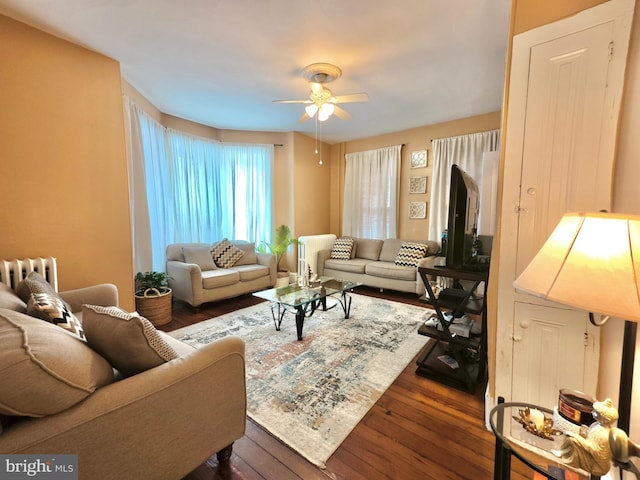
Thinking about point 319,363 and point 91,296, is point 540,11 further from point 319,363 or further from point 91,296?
point 91,296

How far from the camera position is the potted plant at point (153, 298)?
293 centimetres

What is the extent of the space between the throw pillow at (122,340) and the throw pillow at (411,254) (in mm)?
3590

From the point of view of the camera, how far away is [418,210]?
182 inches

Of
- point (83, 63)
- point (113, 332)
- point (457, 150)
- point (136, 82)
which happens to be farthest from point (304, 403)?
point (457, 150)

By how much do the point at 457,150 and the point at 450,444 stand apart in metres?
3.90

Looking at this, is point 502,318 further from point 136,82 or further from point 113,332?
point 136,82

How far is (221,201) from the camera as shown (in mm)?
4574

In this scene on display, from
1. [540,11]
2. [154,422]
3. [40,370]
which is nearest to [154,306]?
[154,422]

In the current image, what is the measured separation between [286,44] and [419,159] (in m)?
3.09

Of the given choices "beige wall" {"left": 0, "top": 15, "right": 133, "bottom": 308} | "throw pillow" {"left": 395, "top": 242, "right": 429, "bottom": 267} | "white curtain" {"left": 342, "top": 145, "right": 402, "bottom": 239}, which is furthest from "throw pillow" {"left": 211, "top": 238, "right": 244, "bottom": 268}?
"throw pillow" {"left": 395, "top": 242, "right": 429, "bottom": 267}

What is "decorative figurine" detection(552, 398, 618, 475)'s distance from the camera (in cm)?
73

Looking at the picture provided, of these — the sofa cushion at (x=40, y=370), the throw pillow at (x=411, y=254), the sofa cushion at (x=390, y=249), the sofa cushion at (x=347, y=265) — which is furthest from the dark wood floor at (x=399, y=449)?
the sofa cushion at (x=390, y=249)

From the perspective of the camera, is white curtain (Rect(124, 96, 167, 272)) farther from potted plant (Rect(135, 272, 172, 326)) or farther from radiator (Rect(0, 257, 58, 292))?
radiator (Rect(0, 257, 58, 292))

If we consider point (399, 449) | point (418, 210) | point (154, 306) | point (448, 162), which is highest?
point (448, 162)
